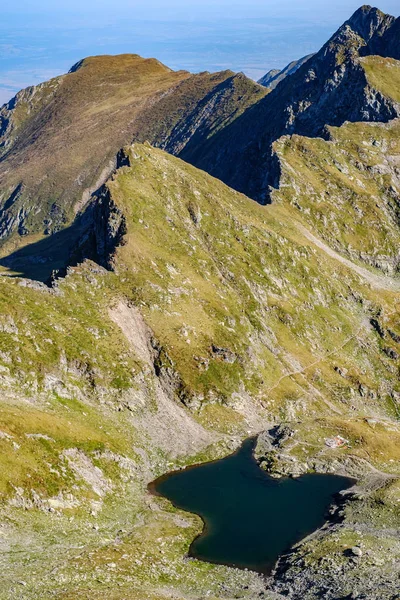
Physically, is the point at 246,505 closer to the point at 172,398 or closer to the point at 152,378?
the point at 172,398

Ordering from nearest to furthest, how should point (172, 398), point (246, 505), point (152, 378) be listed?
point (246, 505)
point (172, 398)
point (152, 378)

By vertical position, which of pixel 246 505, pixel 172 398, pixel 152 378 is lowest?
pixel 246 505

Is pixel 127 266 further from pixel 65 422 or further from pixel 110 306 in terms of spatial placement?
pixel 65 422

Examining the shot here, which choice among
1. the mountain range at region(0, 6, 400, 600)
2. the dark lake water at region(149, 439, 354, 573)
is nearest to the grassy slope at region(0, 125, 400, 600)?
the mountain range at region(0, 6, 400, 600)

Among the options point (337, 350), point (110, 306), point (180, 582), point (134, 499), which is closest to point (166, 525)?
point (134, 499)

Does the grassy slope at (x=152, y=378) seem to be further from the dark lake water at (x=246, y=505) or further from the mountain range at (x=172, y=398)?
the dark lake water at (x=246, y=505)

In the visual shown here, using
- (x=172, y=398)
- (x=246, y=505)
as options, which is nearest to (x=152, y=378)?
(x=172, y=398)

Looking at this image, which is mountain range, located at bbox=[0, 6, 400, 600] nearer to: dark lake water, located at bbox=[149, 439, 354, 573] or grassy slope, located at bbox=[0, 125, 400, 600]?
grassy slope, located at bbox=[0, 125, 400, 600]

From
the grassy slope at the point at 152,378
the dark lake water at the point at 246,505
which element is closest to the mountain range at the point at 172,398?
the grassy slope at the point at 152,378
